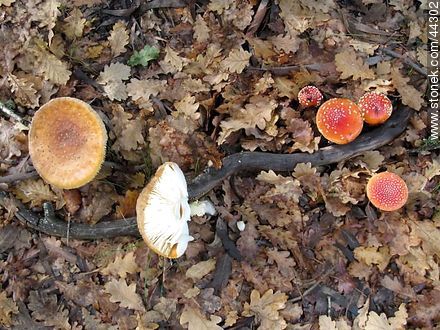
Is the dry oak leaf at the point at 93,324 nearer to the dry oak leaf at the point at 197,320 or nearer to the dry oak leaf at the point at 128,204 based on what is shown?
the dry oak leaf at the point at 197,320

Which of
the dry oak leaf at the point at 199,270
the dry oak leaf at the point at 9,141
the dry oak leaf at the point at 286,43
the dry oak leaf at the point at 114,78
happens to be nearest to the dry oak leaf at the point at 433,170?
the dry oak leaf at the point at 286,43

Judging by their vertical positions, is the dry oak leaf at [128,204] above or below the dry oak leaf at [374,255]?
above

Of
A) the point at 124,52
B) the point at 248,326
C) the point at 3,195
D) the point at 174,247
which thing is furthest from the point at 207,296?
the point at 124,52

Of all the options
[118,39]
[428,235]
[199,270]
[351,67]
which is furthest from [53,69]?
[428,235]

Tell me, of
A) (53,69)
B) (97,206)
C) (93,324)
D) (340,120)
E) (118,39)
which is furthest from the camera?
(118,39)

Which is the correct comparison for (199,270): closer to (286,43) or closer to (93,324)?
(93,324)

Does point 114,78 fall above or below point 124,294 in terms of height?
above

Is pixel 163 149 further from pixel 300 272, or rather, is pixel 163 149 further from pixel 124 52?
pixel 300 272

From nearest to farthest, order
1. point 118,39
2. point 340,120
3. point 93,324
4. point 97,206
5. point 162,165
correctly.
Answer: point 162,165
point 340,120
point 93,324
point 97,206
point 118,39
